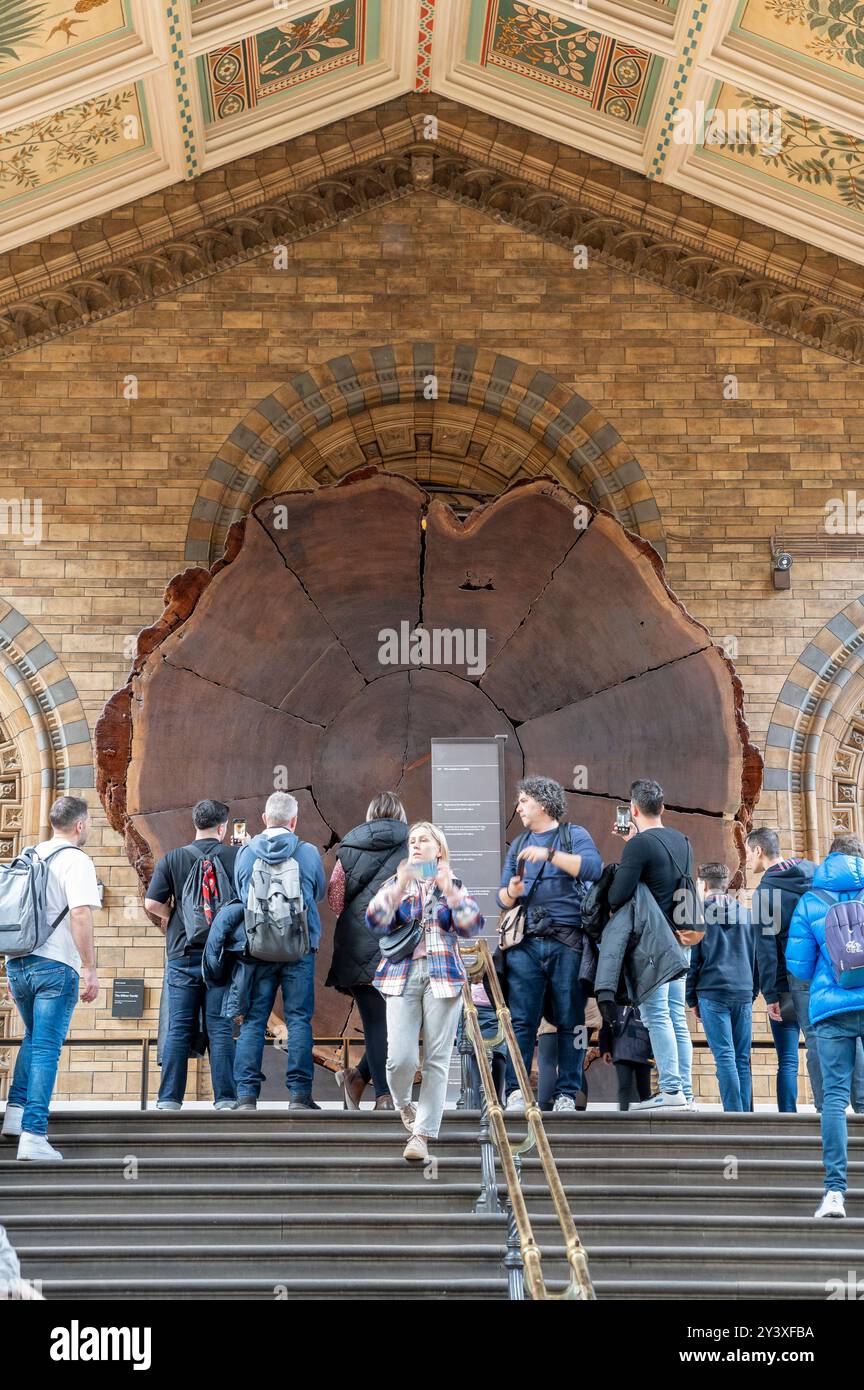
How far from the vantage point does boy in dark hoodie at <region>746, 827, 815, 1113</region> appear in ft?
24.5

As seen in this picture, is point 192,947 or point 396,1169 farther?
point 192,947

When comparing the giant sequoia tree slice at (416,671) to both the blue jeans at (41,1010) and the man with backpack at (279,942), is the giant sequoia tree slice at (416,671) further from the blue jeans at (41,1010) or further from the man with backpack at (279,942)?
the blue jeans at (41,1010)

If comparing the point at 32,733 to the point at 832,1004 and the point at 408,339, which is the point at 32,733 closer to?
the point at 408,339

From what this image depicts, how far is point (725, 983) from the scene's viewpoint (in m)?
7.39

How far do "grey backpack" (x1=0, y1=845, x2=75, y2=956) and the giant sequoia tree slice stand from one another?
2597mm

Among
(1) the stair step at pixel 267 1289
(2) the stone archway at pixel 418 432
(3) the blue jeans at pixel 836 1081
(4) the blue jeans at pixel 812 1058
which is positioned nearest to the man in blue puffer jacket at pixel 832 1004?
(3) the blue jeans at pixel 836 1081

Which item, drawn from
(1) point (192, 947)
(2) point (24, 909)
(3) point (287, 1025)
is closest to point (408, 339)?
(1) point (192, 947)

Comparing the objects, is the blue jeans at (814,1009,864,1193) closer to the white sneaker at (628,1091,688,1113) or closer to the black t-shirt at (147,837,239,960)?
the white sneaker at (628,1091,688,1113)

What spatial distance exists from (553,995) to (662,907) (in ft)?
2.01

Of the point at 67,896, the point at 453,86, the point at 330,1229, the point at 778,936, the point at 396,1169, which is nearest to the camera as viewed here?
the point at 330,1229

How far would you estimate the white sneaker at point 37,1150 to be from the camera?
6.34 m
